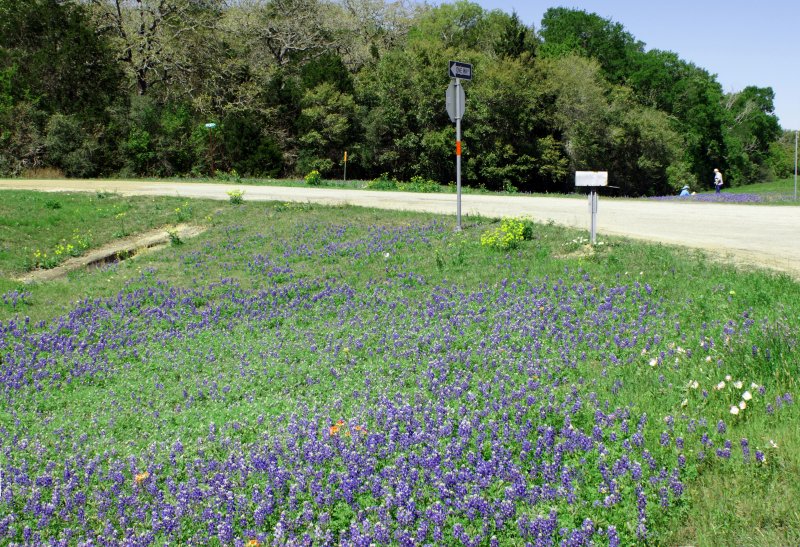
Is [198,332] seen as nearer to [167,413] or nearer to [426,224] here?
[167,413]

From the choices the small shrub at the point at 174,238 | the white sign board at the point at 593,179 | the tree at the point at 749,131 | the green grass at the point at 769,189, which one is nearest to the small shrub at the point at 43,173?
the small shrub at the point at 174,238

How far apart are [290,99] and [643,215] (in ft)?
87.8

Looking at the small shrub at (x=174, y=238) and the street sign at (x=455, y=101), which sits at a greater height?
the street sign at (x=455, y=101)

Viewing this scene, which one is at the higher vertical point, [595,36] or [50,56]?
[595,36]

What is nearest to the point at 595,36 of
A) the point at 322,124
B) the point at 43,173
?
the point at 322,124

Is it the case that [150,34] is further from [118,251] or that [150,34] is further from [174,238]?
[174,238]

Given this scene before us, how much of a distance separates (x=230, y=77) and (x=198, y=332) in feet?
107

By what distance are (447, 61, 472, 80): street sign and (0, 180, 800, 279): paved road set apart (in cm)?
348

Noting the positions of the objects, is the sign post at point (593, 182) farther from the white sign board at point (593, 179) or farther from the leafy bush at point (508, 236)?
the leafy bush at point (508, 236)

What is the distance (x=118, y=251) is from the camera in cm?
1430

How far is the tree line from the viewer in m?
31.7

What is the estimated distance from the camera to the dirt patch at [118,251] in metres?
13.6

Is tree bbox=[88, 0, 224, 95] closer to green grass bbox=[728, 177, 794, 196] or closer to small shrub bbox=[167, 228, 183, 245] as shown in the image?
small shrub bbox=[167, 228, 183, 245]

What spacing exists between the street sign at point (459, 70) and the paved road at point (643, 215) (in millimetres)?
3476
